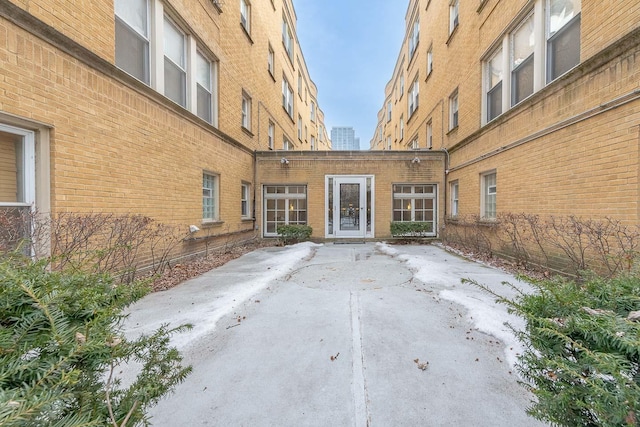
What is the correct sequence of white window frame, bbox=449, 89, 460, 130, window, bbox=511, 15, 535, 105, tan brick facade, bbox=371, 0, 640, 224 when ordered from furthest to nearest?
white window frame, bbox=449, 89, 460, 130, window, bbox=511, 15, 535, 105, tan brick facade, bbox=371, 0, 640, 224

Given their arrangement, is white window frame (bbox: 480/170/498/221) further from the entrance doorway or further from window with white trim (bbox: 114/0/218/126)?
window with white trim (bbox: 114/0/218/126)

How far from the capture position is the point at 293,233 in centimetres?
1041

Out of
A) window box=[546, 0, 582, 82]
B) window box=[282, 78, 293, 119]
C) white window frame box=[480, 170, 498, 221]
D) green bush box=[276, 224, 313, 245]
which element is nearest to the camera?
window box=[546, 0, 582, 82]

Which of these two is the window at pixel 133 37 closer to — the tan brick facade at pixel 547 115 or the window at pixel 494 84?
the tan brick facade at pixel 547 115

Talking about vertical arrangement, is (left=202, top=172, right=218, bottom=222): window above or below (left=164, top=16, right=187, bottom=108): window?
below

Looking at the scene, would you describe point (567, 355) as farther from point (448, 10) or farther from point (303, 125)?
point (303, 125)

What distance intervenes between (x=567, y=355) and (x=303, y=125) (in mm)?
21991

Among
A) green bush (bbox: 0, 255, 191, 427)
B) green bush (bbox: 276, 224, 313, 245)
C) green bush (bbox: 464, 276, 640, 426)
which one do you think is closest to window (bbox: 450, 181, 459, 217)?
green bush (bbox: 276, 224, 313, 245)

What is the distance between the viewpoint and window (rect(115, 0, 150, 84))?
493 cm

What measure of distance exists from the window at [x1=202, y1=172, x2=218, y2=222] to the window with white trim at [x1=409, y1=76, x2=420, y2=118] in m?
12.2

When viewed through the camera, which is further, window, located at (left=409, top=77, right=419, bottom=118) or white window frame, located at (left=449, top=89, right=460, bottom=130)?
window, located at (left=409, top=77, right=419, bottom=118)

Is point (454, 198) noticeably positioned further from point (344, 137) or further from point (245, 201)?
point (344, 137)

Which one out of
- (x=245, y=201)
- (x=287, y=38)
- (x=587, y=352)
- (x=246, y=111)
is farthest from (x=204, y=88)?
(x=287, y=38)

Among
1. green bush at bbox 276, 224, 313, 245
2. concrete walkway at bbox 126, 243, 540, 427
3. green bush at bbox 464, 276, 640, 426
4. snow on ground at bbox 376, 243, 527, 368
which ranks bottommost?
concrete walkway at bbox 126, 243, 540, 427
